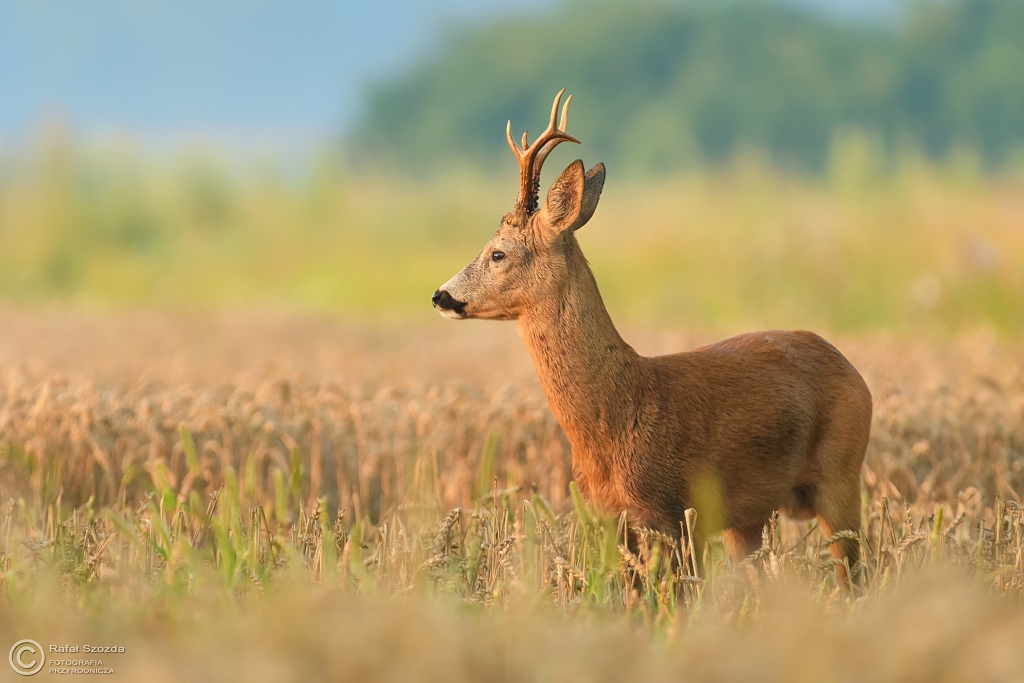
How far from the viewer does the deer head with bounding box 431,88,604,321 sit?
4023mm

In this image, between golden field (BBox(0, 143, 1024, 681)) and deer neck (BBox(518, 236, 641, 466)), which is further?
deer neck (BBox(518, 236, 641, 466))

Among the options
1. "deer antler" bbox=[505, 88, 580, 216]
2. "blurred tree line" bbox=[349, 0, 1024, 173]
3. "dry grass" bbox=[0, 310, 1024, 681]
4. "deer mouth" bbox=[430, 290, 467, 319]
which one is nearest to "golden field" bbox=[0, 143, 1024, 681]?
"dry grass" bbox=[0, 310, 1024, 681]

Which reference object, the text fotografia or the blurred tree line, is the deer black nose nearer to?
the text fotografia

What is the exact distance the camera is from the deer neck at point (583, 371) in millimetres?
3992

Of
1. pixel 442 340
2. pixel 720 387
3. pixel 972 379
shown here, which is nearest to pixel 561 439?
pixel 720 387

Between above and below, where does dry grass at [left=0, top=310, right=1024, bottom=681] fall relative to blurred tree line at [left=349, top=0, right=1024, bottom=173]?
below

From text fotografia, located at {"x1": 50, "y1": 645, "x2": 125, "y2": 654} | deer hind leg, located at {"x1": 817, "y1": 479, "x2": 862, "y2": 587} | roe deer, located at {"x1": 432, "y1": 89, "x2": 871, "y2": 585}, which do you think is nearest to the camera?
text fotografia, located at {"x1": 50, "y1": 645, "x2": 125, "y2": 654}

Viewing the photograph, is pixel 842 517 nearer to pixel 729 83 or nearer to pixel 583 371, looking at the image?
pixel 583 371

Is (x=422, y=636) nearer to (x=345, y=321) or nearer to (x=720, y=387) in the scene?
(x=720, y=387)

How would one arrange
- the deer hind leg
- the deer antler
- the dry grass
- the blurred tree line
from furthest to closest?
1. the blurred tree line
2. the deer hind leg
3. the deer antler
4. the dry grass
